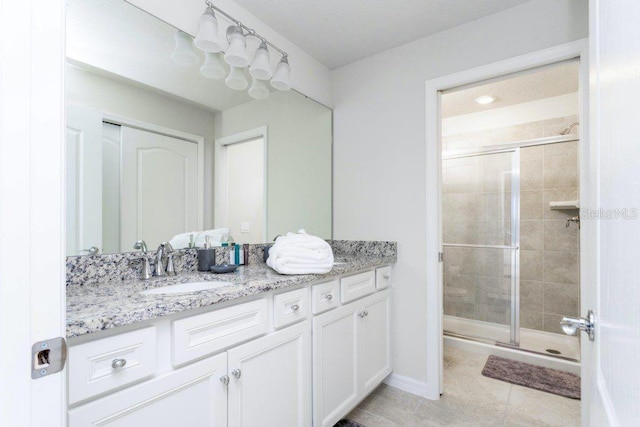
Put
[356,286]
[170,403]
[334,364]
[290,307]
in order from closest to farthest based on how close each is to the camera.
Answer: [170,403]
[290,307]
[334,364]
[356,286]

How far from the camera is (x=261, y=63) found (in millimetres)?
1795

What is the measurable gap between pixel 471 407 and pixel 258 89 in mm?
2378

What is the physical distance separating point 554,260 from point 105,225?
3.62 meters

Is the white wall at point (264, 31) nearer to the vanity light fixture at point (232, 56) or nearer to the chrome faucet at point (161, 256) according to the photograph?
the vanity light fixture at point (232, 56)

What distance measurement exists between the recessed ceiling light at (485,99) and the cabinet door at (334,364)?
245 cm

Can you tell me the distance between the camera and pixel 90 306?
0.84 m

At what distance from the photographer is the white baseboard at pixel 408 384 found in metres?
2.00

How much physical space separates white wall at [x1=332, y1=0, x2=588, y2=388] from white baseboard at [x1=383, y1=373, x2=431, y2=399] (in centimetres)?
3

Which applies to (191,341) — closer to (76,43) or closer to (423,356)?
(76,43)

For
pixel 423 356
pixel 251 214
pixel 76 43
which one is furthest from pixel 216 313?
pixel 423 356

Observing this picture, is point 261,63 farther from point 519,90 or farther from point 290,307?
point 519,90

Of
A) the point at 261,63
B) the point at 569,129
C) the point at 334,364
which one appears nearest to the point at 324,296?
the point at 334,364

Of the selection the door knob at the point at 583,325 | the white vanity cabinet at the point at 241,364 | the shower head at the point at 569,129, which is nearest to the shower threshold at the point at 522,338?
the white vanity cabinet at the point at 241,364

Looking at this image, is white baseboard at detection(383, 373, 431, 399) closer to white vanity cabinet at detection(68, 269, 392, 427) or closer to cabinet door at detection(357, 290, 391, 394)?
cabinet door at detection(357, 290, 391, 394)
